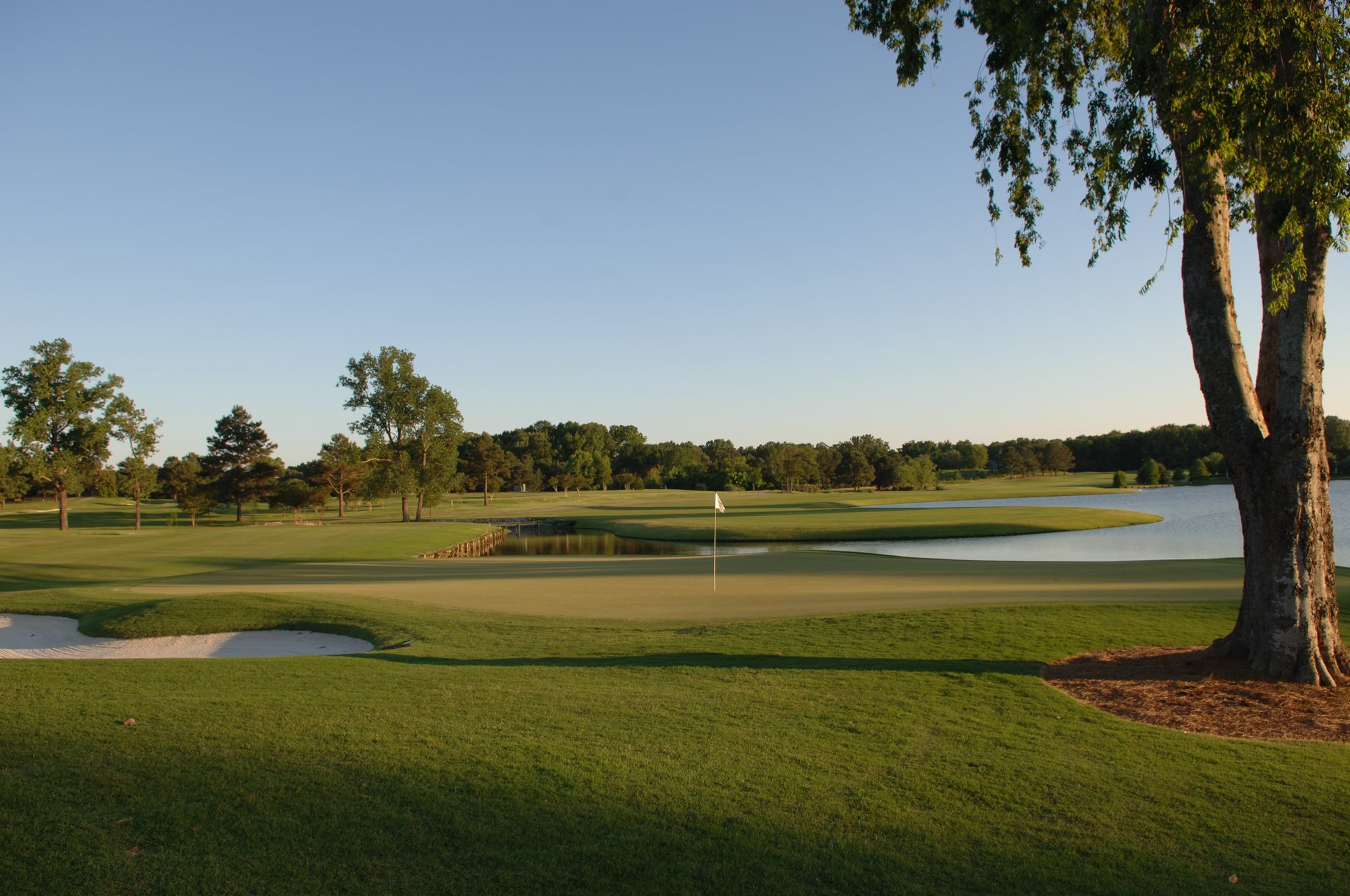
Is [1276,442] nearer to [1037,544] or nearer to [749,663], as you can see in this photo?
[749,663]

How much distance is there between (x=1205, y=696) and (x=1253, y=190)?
17.8ft

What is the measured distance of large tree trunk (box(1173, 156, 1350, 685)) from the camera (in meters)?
9.11

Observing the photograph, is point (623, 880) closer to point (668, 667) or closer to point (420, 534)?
point (668, 667)

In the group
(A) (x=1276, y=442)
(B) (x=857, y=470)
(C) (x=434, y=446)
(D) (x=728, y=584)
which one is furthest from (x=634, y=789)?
(B) (x=857, y=470)

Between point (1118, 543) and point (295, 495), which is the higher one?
point (295, 495)

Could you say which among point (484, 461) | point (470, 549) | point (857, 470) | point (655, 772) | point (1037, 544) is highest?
point (484, 461)

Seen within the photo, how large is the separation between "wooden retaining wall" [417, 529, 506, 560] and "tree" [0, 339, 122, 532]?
2880 centimetres

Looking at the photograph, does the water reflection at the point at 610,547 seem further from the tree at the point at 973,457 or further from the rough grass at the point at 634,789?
the tree at the point at 973,457

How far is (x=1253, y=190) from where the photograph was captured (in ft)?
27.1

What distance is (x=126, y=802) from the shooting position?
16.5 ft

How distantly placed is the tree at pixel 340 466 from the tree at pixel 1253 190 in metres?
67.0

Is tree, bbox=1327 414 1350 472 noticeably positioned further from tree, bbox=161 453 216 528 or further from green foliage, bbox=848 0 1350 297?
tree, bbox=161 453 216 528

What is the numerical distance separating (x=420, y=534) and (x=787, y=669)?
4072cm

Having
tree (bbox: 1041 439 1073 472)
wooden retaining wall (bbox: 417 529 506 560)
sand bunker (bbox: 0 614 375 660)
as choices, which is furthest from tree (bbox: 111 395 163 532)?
tree (bbox: 1041 439 1073 472)
